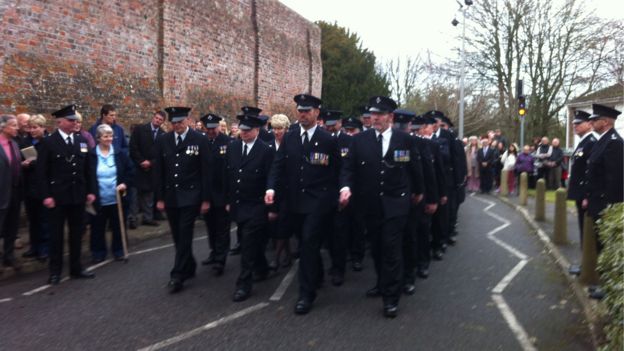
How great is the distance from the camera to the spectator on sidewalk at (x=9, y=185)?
717cm

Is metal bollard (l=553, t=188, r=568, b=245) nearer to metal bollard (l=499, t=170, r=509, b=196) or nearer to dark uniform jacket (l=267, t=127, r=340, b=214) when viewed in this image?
dark uniform jacket (l=267, t=127, r=340, b=214)

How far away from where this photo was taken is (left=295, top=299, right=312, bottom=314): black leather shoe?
19.2 ft

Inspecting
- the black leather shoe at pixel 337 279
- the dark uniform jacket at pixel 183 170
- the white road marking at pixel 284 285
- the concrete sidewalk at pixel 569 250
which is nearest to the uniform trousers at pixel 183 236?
the dark uniform jacket at pixel 183 170

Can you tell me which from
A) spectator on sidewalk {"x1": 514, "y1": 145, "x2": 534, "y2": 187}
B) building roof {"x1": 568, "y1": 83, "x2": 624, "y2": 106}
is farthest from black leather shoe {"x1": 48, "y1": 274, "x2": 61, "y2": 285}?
building roof {"x1": 568, "y1": 83, "x2": 624, "y2": 106}

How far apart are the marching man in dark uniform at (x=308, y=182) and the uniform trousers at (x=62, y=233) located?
9.03ft

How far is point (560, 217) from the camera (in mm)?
9250

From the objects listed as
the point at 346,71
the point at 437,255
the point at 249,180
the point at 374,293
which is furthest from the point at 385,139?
the point at 346,71

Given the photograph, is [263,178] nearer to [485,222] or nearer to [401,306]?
[401,306]

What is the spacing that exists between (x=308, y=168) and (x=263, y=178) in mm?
660

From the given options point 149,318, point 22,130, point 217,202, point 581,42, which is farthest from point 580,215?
point 581,42

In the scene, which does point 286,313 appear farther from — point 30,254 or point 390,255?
point 30,254

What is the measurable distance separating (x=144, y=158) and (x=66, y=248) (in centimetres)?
244

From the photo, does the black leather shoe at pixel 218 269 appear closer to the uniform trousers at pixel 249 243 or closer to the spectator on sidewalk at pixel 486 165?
the uniform trousers at pixel 249 243

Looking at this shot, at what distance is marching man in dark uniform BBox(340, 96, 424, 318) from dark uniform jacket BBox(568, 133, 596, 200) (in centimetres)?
231
